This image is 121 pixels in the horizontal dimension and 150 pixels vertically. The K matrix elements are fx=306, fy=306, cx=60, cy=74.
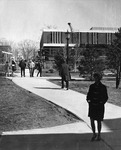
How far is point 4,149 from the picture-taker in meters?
5.13

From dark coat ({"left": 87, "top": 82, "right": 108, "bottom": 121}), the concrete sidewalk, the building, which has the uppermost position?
the building

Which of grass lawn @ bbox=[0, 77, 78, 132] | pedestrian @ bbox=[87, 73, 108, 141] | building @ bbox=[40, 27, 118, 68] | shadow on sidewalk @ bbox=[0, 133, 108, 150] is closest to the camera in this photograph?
shadow on sidewalk @ bbox=[0, 133, 108, 150]

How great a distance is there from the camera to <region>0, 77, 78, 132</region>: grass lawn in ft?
24.0

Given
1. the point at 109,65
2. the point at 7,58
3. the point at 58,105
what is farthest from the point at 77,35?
the point at 58,105

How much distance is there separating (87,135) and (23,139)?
1.31 m

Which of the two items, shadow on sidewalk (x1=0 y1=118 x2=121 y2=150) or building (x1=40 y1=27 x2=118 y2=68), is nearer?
shadow on sidewalk (x1=0 y1=118 x2=121 y2=150)

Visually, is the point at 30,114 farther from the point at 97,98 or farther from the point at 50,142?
the point at 97,98

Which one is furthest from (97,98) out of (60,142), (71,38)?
(71,38)

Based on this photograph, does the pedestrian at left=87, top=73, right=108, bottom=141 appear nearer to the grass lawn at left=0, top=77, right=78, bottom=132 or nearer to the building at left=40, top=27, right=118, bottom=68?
the grass lawn at left=0, top=77, right=78, bottom=132

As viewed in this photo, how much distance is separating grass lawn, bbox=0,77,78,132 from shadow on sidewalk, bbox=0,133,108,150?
1.01 m

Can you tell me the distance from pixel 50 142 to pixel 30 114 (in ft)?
9.48

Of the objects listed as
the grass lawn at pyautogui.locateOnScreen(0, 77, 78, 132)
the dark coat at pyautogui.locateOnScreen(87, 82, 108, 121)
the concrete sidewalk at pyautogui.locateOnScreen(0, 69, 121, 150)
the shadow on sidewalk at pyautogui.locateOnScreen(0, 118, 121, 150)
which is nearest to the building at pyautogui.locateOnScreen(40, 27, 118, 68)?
the grass lawn at pyautogui.locateOnScreen(0, 77, 78, 132)

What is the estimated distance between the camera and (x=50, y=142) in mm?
5609

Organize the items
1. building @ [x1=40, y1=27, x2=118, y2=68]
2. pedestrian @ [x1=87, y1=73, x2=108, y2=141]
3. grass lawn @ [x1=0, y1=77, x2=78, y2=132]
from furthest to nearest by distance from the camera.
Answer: building @ [x1=40, y1=27, x2=118, y2=68], grass lawn @ [x1=0, y1=77, x2=78, y2=132], pedestrian @ [x1=87, y1=73, x2=108, y2=141]
